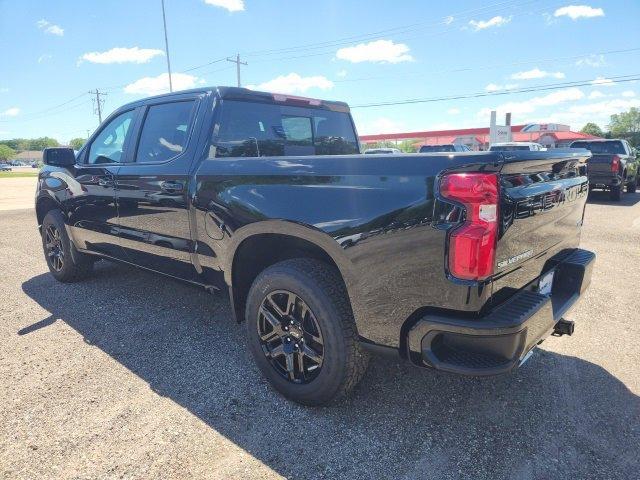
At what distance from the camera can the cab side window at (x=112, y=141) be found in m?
3.93

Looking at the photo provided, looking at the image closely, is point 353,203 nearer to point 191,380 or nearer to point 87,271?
point 191,380

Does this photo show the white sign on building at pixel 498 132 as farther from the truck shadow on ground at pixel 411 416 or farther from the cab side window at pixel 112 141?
the truck shadow on ground at pixel 411 416

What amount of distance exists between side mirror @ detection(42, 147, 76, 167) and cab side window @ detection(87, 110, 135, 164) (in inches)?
7.4

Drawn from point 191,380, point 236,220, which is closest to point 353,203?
point 236,220

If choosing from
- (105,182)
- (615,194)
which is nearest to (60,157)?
(105,182)

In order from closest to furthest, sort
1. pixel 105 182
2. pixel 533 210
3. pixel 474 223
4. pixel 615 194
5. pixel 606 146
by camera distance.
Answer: pixel 474 223 < pixel 533 210 < pixel 105 182 < pixel 615 194 < pixel 606 146

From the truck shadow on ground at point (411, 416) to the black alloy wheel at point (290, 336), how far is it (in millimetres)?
222

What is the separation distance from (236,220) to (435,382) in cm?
162

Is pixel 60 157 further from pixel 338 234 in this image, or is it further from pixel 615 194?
pixel 615 194

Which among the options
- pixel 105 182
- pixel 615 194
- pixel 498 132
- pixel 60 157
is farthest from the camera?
pixel 498 132

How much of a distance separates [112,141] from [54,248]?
5.93 ft

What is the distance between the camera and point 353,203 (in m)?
2.21

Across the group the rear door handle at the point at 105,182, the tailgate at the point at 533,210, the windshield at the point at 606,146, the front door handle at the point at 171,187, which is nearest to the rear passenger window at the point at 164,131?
the front door handle at the point at 171,187

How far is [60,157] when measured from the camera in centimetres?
444
